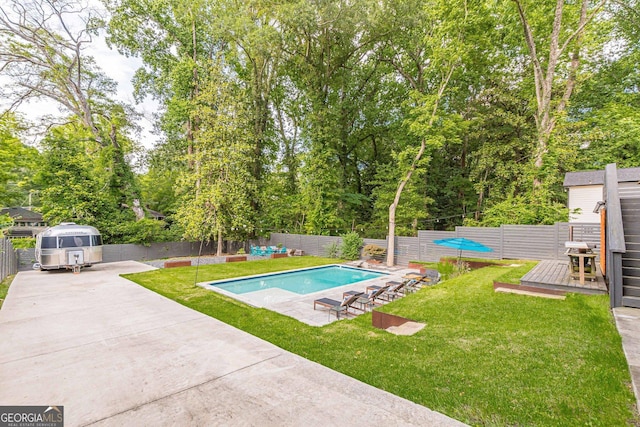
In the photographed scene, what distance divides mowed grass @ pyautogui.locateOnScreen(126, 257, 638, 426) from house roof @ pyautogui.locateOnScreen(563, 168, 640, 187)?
8.15 m

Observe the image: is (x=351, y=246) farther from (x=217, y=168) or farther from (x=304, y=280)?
(x=217, y=168)

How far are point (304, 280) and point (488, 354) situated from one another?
8373 millimetres

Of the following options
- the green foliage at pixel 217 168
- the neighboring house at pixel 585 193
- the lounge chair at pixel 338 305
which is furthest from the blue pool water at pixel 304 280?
the neighboring house at pixel 585 193

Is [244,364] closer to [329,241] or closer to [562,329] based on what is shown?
[562,329]

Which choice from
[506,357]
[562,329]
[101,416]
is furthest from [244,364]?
[562,329]

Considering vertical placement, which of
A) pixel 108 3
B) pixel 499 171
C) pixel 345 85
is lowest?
pixel 499 171

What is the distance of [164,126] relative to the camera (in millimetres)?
18562

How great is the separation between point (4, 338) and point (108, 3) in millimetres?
20867

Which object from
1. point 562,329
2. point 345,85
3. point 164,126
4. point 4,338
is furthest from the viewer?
point 345,85

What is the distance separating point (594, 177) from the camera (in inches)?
446

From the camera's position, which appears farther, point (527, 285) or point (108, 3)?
point (108, 3)

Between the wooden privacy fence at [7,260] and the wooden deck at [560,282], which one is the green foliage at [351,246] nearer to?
the wooden deck at [560,282]

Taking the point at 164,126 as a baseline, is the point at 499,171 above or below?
below

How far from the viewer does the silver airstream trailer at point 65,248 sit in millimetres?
10562
